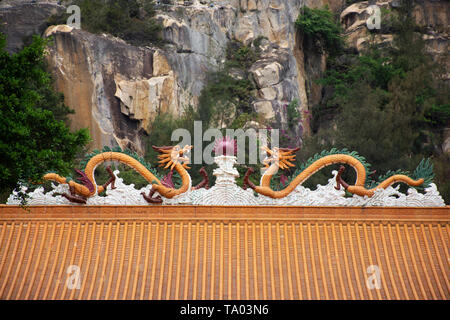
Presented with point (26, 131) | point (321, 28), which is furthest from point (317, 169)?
point (321, 28)

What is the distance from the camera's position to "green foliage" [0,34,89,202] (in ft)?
20.0

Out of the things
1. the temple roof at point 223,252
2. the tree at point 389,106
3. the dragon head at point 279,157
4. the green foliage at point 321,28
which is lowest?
the temple roof at point 223,252

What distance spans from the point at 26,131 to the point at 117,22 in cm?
1810

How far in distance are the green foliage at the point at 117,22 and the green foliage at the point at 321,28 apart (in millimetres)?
6401

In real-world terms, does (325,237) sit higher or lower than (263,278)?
higher

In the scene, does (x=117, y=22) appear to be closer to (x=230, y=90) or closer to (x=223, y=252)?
(x=230, y=90)

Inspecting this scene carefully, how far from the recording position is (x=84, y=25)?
2231 cm

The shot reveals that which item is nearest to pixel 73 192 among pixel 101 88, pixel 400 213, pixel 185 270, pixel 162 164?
pixel 162 164

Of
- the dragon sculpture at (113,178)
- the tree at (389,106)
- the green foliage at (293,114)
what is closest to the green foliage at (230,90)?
the green foliage at (293,114)

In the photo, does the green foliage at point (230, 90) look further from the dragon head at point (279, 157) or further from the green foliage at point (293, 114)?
the dragon head at point (279, 157)

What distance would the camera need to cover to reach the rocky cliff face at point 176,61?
20.5 metres

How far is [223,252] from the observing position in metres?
7.09

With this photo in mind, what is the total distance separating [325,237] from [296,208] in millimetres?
475
